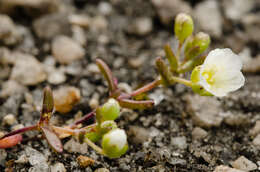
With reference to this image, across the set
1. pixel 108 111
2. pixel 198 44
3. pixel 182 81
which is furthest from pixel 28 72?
pixel 198 44

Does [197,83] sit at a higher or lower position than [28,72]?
lower

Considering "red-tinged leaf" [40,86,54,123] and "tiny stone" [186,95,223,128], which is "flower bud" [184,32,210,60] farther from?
"red-tinged leaf" [40,86,54,123]

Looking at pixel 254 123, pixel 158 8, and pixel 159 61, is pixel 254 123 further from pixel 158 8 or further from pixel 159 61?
pixel 158 8

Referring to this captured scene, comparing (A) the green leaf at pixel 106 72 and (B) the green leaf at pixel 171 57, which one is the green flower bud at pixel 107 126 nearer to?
(A) the green leaf at pixel 106 72

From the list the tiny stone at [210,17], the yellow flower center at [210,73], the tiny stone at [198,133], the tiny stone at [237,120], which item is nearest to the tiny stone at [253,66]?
the tiny stone at [210,17]

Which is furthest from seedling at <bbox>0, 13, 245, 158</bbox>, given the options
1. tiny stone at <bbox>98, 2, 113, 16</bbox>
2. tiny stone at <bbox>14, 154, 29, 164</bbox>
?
tiny stone at <bbox>98, 2, 113, 16</bbox>

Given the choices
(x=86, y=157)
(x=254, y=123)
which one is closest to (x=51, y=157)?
(x=86, y=157)

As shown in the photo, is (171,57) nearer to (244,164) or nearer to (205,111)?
(205,111)
